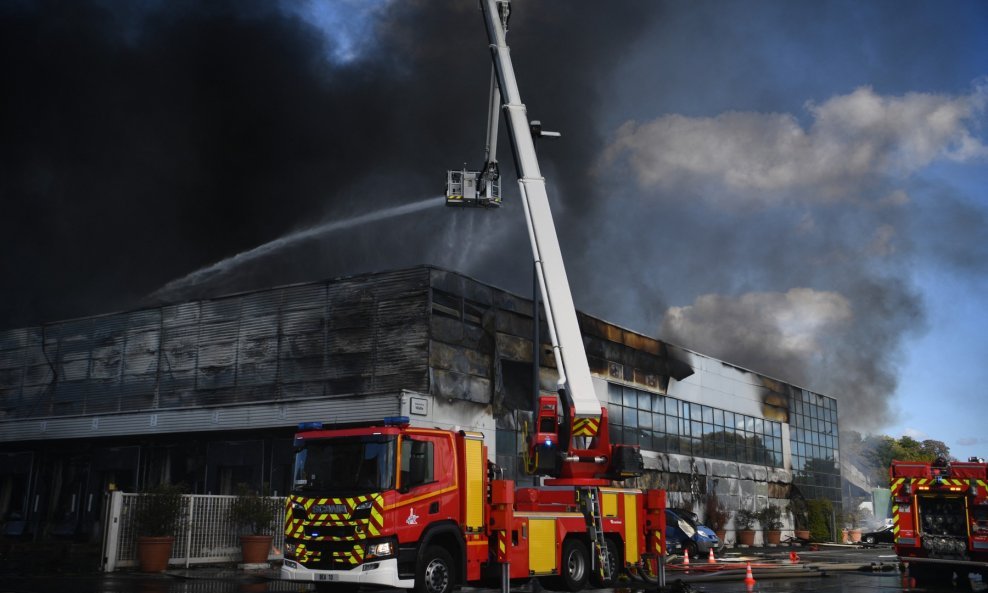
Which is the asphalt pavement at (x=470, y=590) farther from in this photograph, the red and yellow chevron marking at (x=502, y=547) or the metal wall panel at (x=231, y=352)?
the metal wall panel at (x=231, y=352)

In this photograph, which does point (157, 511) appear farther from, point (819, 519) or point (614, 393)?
point (819, 519)

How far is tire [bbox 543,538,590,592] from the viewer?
1591 cm

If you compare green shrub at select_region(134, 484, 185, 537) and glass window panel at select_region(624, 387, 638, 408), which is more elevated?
glass window panel at select_region(624, 387, 638, 408)

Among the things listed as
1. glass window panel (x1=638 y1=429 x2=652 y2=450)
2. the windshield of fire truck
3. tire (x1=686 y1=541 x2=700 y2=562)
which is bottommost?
tire (x1=686 y1=541 x2=700 y2=562)

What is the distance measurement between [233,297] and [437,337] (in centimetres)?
755

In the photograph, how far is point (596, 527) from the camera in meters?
16.6

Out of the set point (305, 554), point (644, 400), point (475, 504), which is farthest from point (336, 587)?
point (644, 400)

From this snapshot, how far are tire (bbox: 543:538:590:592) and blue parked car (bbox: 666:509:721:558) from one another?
1192 centimetres

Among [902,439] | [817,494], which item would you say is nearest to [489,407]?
[817,494]

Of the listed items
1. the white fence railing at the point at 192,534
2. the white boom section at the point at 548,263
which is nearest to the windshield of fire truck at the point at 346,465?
the white boom section at the point at 548,263

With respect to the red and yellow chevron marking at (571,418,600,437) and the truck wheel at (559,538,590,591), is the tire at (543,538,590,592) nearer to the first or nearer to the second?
the truck wheel at (559,538,590,591)

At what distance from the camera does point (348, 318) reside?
2783cm

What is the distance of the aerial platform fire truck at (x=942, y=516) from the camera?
17953mm

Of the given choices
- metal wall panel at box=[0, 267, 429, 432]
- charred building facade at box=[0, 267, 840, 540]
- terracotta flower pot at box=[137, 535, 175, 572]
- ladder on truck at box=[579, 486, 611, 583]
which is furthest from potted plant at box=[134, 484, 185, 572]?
ladder on truck at box=[579, 486, 611, 583]
